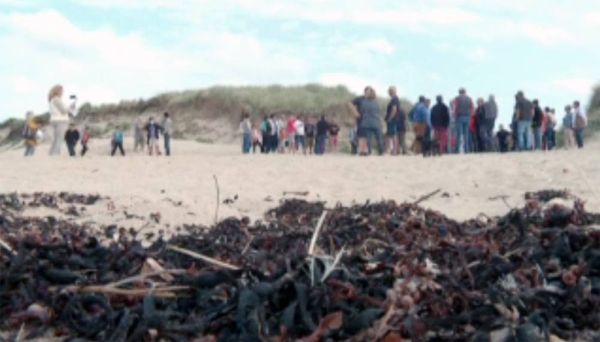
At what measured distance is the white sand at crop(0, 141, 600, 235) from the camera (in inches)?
416

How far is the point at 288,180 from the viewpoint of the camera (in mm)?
13758

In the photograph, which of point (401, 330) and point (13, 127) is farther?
point (13, 127)

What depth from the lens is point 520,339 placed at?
8.70ft

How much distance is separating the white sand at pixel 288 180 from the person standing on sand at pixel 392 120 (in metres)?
2.83

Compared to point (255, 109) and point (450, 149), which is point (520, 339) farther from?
point (255, 109)

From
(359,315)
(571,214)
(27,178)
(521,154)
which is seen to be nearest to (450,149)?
(521,154)

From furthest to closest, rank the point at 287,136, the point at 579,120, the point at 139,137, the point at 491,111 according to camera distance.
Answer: the point at 139,137 < the point at 287,136 < the point at 579,120 < the point at 491,111

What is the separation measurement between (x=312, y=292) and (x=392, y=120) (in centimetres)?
1720

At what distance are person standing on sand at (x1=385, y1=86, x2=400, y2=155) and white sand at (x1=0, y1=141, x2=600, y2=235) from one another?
283 cm

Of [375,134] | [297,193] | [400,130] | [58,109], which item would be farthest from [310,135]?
[297,193]

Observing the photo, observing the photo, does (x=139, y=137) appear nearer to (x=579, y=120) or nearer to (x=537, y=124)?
(x=537, y=124)

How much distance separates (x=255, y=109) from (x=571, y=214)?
4142 cm

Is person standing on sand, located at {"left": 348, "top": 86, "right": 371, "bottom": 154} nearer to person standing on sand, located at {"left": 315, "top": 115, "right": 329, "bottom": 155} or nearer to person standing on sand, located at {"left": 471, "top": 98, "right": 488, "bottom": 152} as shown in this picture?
person standing on sand, located at {"left": 471, "top": 98, "right": 488, "bottom": 152}

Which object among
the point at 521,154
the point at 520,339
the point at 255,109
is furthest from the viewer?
the point at 255,109
